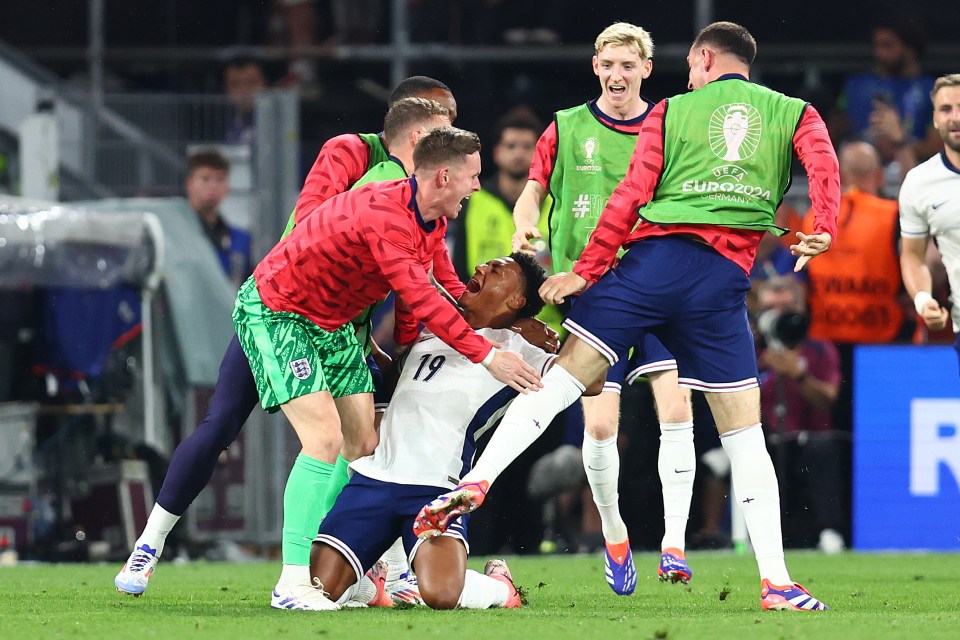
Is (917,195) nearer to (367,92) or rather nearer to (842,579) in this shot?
(842,579)

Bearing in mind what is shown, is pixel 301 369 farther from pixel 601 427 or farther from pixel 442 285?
pixel 601 427

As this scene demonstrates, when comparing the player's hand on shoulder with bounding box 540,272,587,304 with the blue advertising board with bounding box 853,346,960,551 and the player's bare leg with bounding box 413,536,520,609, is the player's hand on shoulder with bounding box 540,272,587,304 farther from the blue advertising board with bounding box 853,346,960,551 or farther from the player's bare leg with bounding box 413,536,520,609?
the blue advertising board with bounding box 853,346,960,551

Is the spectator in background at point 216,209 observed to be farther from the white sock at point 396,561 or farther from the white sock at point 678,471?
the white sock at point 396,561

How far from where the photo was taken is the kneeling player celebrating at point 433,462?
19.8ft

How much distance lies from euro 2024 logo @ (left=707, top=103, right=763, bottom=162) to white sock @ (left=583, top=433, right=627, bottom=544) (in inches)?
73.2

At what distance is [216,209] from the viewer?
34.8ft

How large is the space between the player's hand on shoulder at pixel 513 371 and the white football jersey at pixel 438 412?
0.36m

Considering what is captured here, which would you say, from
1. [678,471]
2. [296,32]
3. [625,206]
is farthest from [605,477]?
[296,32]

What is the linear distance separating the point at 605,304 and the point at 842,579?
2.82 m

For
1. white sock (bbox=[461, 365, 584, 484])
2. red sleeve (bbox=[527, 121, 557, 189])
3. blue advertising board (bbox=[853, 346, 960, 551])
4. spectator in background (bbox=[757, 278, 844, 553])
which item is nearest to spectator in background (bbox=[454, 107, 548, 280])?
spectator in background (bbox=[757, 278, 844, 553])

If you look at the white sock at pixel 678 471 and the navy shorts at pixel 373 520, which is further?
the white sock at pixel 678 471

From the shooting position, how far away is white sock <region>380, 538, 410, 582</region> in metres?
6.54

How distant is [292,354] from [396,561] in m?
1.10

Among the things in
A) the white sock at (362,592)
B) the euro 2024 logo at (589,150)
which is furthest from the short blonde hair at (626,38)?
the white sock at (362,592)
